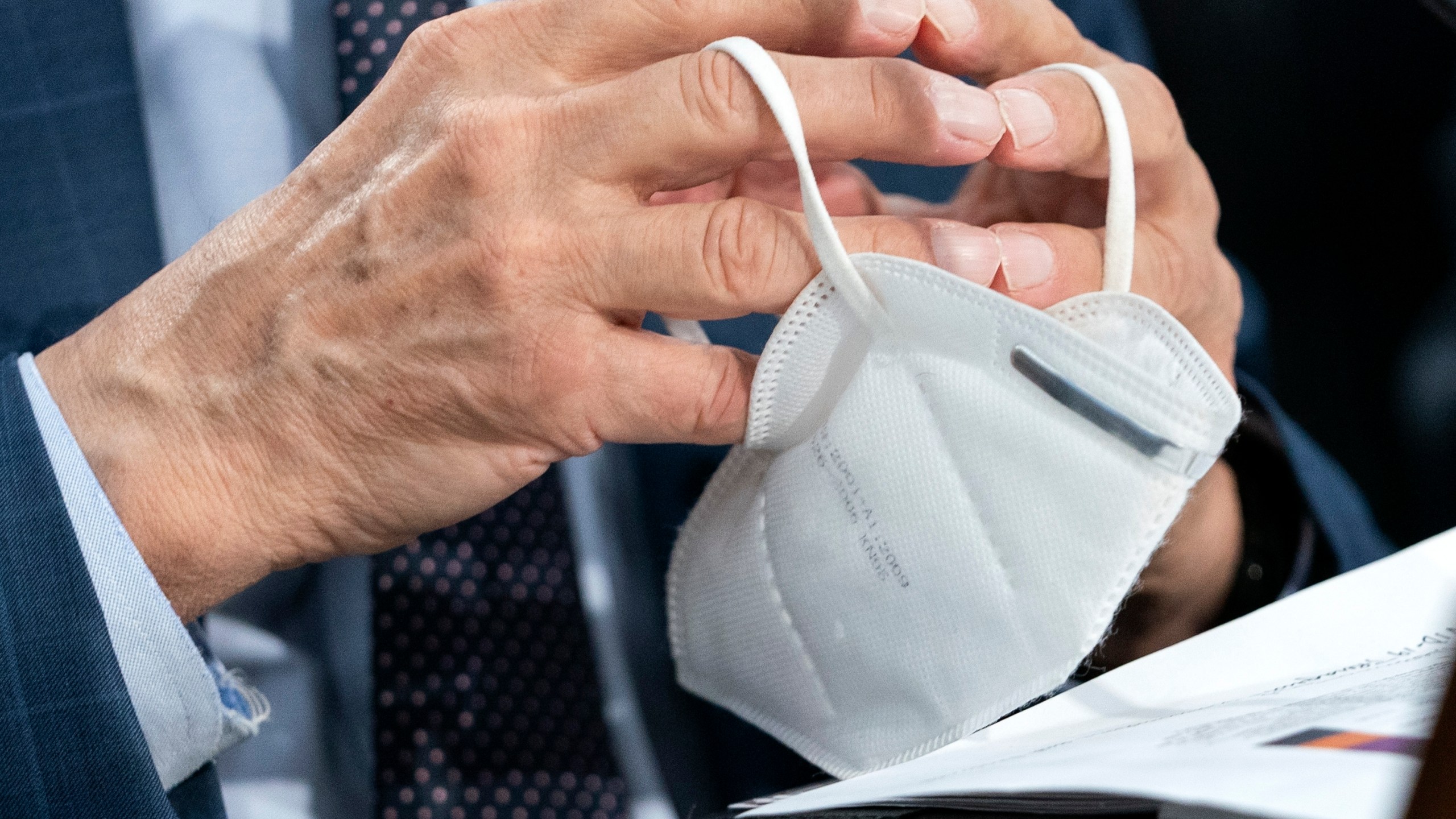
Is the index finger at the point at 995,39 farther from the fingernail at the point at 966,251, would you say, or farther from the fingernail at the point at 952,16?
the fingernail at the point at 966,251

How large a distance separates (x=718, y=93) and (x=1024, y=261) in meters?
0.17

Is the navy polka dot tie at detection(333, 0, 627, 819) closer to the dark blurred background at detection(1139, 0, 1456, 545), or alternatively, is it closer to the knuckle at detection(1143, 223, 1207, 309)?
the knuckle at detection(1143, 223, 1207, 309)

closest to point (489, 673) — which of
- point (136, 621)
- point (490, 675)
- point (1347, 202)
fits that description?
point (490, 675)

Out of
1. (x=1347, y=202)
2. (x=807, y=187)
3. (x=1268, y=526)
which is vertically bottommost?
(x=1268, y=526)

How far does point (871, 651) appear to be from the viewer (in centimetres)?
52

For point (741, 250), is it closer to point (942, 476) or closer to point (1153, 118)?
point (942, 476)

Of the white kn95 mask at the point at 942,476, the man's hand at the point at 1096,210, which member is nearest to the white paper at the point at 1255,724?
the white kn95 mask at the point at 942,476

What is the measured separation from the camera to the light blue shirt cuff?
18.4 inches

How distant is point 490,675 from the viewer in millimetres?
633

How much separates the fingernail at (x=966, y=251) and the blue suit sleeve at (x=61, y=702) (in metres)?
0.44

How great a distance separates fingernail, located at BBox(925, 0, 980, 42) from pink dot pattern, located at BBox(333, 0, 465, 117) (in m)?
0.31

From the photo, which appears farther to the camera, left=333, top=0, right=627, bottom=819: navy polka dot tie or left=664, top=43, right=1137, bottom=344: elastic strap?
left=333, top=0, right=627, bottom=819: navy polka dot tie

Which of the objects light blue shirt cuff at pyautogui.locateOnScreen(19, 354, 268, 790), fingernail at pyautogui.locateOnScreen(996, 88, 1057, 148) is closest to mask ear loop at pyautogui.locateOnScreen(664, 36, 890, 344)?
fingernail at pyautogui.locateOnScreen(996, 88, 1057, 148)

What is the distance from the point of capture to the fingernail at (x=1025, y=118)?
1.58 feet
